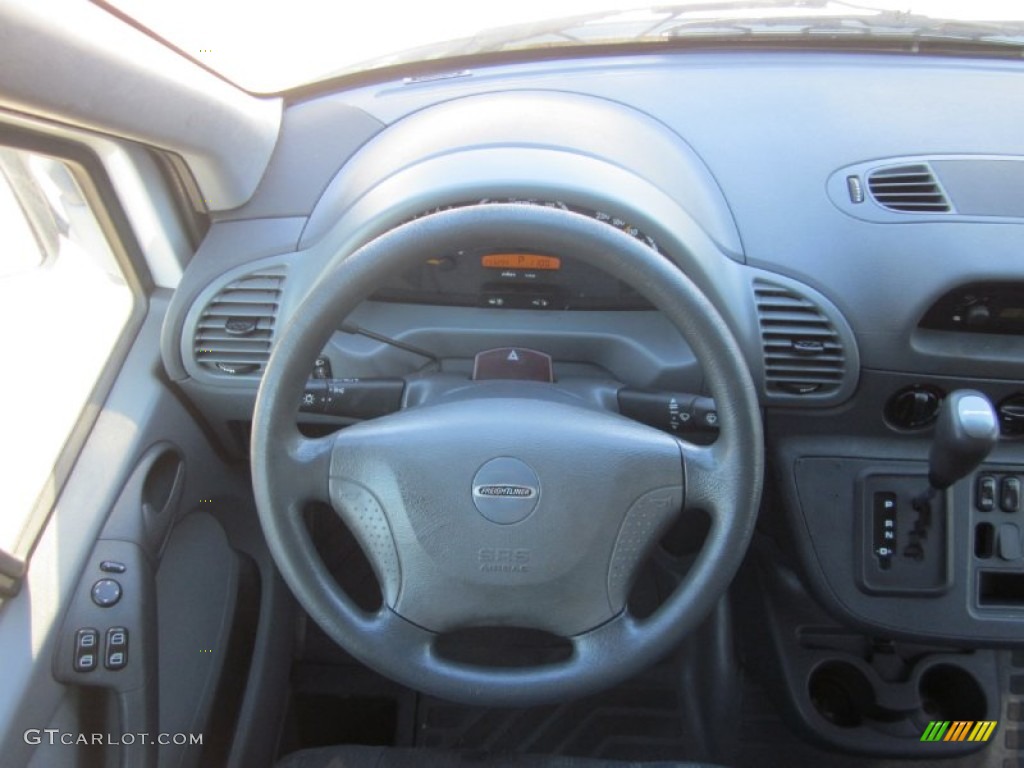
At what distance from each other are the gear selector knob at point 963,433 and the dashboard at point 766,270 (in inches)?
7.6

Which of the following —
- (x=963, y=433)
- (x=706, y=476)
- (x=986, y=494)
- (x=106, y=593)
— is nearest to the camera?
(x=706, y=476)

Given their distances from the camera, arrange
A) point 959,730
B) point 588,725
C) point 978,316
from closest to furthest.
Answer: point 978,316 → point 959,730 → point 588,725

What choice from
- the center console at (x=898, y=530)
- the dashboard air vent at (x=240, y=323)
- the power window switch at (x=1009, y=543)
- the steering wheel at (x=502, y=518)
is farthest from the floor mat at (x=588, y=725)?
the dashboard air vent at (x=240, y=323)

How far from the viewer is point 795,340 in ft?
5.32

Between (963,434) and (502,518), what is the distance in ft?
2.58

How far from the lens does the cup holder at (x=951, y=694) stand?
199cm

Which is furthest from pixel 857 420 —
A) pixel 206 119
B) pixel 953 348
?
pixel 206 119

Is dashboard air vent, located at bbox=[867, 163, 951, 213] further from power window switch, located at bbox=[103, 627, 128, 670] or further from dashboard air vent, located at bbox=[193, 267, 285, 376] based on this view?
power window switch, located at bbox=[103, 627, 128, 670]

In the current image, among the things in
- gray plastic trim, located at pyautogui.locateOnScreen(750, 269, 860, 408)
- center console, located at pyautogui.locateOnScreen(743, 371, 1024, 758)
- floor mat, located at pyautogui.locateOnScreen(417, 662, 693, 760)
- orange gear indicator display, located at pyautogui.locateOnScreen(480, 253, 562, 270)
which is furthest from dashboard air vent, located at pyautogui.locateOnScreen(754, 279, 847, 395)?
floor mat, located at pyautogui.locateOnScreen(417, 662, 693, 760)

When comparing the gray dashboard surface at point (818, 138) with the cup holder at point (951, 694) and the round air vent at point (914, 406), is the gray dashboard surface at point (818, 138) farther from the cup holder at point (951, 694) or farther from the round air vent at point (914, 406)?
the cup holder at point (951, 694)

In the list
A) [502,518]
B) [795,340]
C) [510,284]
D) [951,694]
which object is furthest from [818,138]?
[951,694]

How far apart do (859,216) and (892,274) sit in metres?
0.13

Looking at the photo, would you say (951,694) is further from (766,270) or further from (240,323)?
(240,323)

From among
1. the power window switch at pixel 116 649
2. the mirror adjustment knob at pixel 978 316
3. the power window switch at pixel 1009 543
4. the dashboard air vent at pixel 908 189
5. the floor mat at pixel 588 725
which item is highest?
the dashboard air vent at pixel 908 189
